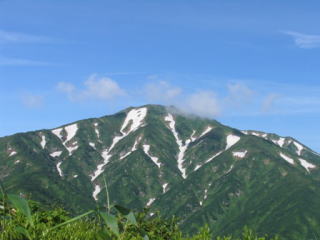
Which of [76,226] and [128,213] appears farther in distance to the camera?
[76,226]

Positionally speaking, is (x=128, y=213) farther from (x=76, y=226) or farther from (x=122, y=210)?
(x=76, y=226)

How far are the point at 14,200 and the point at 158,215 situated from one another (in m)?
6.76

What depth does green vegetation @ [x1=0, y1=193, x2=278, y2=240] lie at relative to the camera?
2820mm

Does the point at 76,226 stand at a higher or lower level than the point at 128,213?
lower

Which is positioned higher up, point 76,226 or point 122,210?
point 122,210

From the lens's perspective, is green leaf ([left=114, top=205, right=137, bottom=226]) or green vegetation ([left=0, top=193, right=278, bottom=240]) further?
green leaf ([left=114, top=205, right=137, bottom=226])

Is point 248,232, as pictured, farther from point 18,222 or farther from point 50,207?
point 50,207

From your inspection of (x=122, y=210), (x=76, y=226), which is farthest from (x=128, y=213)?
(x=76, y=226)

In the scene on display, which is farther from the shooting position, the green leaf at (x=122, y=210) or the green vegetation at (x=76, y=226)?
the green leaf at (x=122, y=210)

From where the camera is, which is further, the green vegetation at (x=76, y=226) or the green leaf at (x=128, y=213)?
the green leaf at (x=128, y=213)

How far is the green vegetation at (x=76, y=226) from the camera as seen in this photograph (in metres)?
2.82

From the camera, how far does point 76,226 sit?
Result: 5.48 metres

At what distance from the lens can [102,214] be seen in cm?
283

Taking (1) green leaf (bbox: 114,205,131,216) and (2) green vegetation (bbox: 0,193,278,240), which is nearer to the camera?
(2) green vegetation (bbox: 0,193,278,240)
